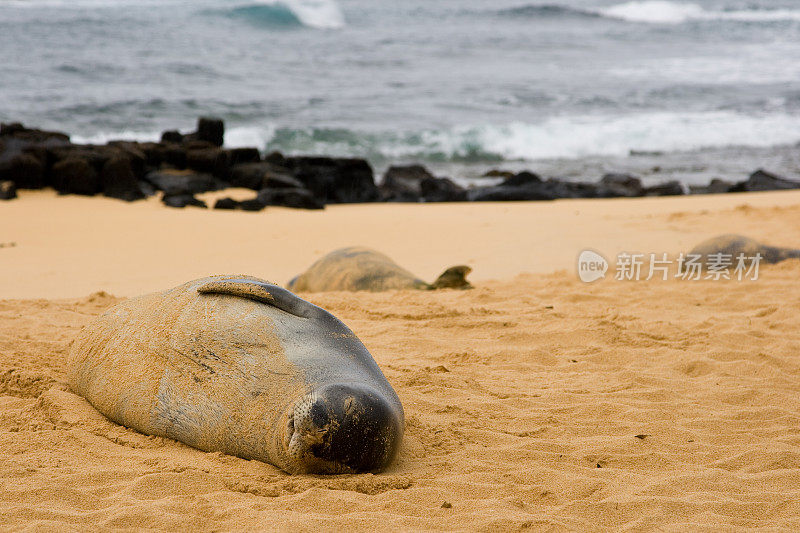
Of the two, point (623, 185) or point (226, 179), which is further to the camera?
point (623, 185)

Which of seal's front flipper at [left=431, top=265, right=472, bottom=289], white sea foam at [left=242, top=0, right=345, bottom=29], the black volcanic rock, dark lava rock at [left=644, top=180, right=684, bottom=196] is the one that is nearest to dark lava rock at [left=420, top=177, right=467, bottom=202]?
dark lava rock at [left=644, top=180, right=684, bottom=196]

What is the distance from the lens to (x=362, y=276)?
7.00 metres

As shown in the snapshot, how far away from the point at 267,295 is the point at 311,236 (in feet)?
22.0

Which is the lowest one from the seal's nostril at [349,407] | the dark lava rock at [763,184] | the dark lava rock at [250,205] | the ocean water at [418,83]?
the seal's nostril at [349,407]

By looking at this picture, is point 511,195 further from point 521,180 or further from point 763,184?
point 763,184

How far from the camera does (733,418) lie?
3.85m

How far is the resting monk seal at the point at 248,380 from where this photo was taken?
2.93m

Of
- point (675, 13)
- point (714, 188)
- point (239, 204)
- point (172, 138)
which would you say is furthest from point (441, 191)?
point (675, 13)

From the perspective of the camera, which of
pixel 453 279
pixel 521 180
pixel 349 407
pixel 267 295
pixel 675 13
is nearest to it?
pixel 349 407

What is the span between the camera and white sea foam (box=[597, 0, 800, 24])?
47.4 metres

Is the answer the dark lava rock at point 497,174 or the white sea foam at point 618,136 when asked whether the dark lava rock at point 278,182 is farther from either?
the white sea foam at point 618,136

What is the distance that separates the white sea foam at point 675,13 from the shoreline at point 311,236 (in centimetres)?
3893

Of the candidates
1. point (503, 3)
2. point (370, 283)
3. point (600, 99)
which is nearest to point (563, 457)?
point (370, 283)

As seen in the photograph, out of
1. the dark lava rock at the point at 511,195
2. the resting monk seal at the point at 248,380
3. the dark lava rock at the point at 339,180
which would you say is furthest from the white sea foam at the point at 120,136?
the resting monk seal at the point at 248,380
